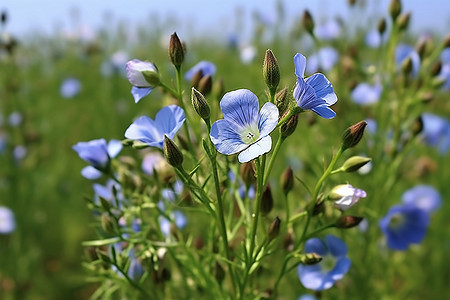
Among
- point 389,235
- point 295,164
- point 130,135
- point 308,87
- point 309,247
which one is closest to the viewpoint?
point 308,87

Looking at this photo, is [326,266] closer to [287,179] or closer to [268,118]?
[287,179]

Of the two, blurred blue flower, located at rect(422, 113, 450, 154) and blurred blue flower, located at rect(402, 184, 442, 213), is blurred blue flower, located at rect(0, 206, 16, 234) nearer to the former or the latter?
blurred blue flower, located at rect(402, 184, 442, 213)

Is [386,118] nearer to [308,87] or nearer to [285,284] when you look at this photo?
[285,284]

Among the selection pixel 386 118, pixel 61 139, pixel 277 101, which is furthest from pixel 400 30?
pixel 61 139

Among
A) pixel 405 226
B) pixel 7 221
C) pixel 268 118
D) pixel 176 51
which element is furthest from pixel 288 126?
pixel 7 221

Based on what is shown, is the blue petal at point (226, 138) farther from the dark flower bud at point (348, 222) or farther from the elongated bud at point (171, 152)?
the dark flower bud at point (348, 222)

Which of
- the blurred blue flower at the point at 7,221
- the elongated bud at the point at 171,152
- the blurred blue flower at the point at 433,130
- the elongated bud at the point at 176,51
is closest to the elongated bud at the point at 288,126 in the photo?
the elongated bud at the point at 171,152

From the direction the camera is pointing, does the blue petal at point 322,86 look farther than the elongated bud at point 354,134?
No
